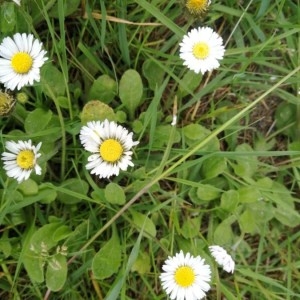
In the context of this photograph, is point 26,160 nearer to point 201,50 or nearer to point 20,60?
point 20,60

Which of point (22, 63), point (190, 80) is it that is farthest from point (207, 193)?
point (22, 63)

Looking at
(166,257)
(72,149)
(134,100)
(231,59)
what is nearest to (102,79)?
(134,100)

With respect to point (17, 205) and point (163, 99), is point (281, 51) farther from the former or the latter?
point (17, 205)

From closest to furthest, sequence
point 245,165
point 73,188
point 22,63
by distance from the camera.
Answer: point 22,63
point 73,188
point 245,165

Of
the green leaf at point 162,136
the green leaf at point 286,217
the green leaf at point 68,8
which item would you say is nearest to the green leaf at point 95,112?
the green leaf at point 162,136

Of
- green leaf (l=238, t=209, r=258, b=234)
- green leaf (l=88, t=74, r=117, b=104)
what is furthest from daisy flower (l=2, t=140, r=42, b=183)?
green leaf (l=238, t=209, r=258, b=234)

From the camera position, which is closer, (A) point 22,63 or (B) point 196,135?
(A) point 22,63
